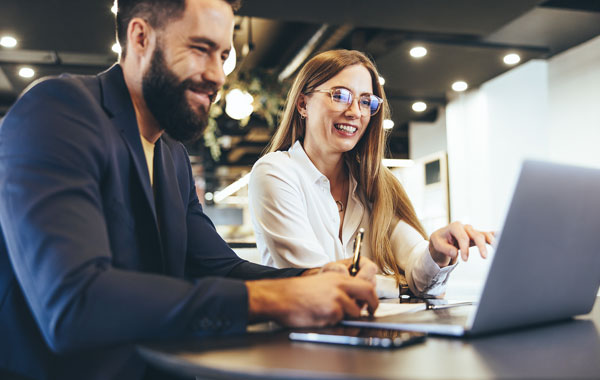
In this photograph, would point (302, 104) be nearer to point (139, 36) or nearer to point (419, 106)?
point (139, 36)

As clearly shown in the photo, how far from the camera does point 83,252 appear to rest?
2.73 feet

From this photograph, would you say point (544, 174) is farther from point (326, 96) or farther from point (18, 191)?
point (326, 96)

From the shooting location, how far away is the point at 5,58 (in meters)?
6.46

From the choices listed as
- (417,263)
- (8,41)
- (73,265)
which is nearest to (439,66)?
A: (8,41)

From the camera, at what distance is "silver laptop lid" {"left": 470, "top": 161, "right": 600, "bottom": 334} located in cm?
82

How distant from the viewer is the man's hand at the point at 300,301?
3.00ft

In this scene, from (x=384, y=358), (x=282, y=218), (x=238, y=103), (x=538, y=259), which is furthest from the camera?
(x=238, y=103)

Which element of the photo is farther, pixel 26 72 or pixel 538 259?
pixel 26 72

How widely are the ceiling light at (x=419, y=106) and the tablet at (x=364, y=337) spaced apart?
7.45 m

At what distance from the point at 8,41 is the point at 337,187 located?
454 cm

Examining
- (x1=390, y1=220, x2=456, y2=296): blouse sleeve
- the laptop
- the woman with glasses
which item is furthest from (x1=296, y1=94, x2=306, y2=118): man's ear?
the laptop

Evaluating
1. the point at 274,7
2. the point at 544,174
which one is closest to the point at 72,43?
the point at 274,7

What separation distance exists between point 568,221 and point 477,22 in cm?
439

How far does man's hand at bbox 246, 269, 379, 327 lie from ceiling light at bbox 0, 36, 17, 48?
532cm
